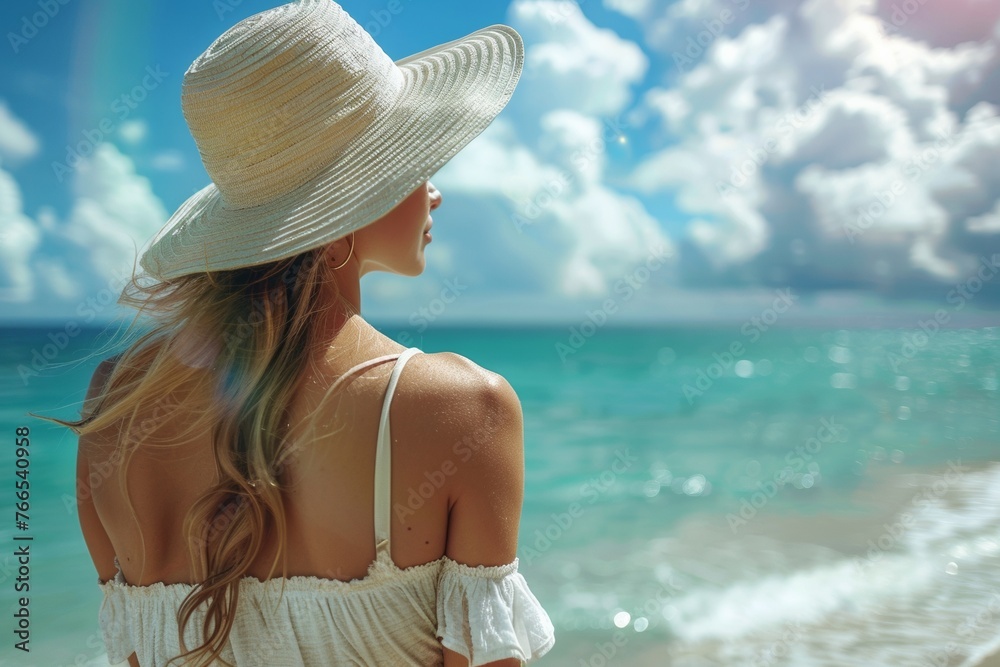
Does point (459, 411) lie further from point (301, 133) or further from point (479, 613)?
point (301, 133)

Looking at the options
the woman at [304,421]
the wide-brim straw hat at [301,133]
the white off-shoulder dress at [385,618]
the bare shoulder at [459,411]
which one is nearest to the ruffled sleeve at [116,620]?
the woman at [304,421]

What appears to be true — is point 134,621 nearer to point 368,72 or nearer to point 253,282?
point 253,282

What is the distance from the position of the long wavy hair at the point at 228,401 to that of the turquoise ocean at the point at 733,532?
36 centimetres

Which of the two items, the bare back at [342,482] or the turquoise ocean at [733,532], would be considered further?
the turquoise ocean at [733,532]

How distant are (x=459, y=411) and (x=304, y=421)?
0.24 m

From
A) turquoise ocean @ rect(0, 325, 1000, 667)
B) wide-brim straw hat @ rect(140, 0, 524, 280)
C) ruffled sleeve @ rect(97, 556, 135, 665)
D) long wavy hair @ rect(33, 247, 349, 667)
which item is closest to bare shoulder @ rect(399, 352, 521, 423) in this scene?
long wavy hair @ rect(33, 247, 349, 667)

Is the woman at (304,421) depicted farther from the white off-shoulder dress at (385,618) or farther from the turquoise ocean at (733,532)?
the turquoise ocean at (733,532)

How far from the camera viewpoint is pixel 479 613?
117 centimetres

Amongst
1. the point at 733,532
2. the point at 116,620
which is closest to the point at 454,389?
the point at 116,620

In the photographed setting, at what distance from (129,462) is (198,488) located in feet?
0.42

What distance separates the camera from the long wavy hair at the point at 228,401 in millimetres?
1124

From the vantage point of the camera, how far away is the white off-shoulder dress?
1.16 m

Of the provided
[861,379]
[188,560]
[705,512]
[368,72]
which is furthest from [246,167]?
[861,379]

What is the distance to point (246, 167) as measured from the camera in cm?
128
